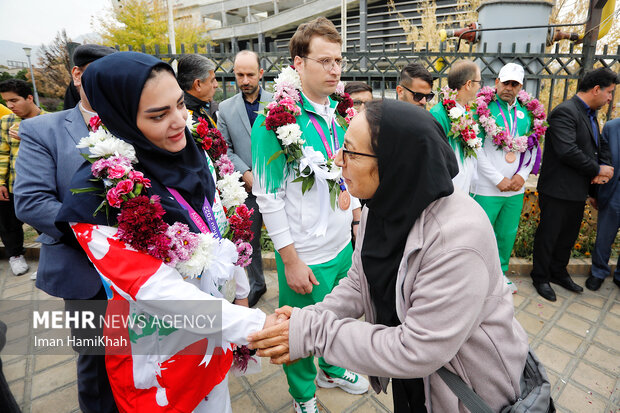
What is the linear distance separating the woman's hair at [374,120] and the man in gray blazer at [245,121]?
2.70 m

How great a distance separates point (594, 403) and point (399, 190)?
2.81m

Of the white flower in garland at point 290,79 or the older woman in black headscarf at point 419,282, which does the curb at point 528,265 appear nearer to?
the white flower in garland at point 290,79

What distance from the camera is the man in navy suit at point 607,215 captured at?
432 centimetres

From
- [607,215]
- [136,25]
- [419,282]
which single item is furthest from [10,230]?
[136,25]

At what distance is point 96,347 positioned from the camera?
2.17 m

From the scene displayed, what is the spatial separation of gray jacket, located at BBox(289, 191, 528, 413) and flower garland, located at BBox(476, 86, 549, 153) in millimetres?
3193

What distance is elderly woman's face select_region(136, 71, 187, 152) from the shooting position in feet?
4.95

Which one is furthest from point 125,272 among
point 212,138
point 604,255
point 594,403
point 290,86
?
point 604,255

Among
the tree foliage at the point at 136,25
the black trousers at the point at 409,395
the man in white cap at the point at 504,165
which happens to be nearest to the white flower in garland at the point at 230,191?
the black trousers at the point at 409,395

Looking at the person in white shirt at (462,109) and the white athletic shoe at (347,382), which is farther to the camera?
the person in white shirt at (462,109)

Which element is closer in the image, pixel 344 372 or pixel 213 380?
pixel 213 380

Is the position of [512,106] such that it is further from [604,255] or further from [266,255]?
[266,255]

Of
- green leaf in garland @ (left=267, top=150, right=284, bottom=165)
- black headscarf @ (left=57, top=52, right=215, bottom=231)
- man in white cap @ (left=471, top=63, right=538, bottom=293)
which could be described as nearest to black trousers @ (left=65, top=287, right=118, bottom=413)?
black headscarf @ (left=57, top=52, right=215, bottom=231)

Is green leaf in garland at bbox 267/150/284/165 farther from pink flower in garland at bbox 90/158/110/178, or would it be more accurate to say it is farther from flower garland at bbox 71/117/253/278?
pink flower in garland at bbox 90/158/110/178
